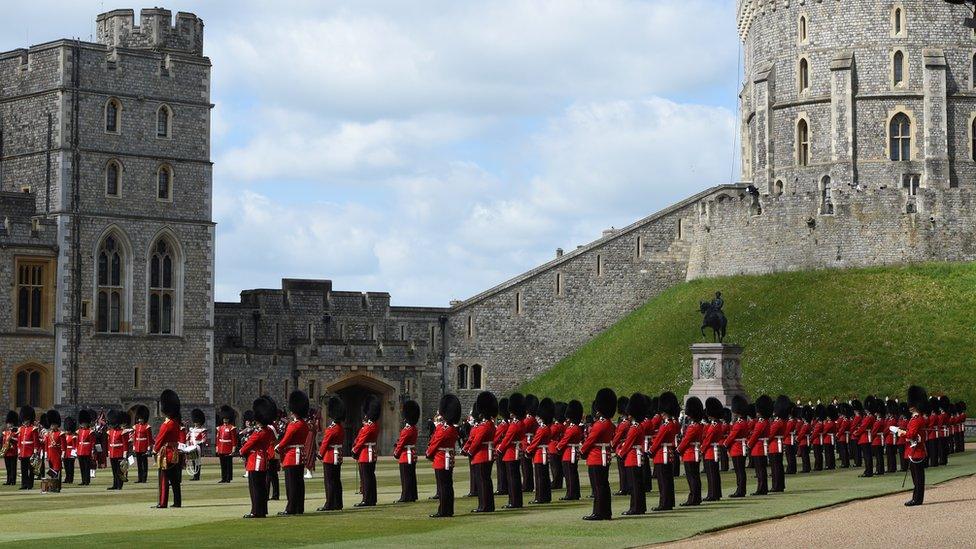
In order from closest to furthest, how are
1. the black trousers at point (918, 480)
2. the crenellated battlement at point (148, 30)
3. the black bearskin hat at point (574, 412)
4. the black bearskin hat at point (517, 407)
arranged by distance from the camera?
the black trousers at point (918, 480) < the black bearskin hat at point (517, 407) < the black bearskin hat at point (574, 412) < the crenellated battlement at point (148, 30)

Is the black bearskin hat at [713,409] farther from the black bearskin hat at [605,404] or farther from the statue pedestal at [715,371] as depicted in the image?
the statue pedestal at [715,371]

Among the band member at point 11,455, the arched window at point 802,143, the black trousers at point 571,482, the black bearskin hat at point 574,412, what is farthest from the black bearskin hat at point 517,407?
the arched window at point 802,143

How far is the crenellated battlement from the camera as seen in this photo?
6788 cm

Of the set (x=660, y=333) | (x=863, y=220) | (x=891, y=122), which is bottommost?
(x=660, y=333)

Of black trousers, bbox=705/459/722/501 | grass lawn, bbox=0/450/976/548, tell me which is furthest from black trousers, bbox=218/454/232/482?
black trousers, bbox=705/459/722/501

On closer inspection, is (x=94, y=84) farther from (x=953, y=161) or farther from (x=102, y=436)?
(x=953, y=161)

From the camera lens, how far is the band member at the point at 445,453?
1150 inches

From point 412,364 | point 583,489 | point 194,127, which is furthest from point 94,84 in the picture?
point 583,489

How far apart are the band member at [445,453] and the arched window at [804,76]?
5884 cm

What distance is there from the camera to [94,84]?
2532 inches

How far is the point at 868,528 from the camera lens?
26078 millimetres

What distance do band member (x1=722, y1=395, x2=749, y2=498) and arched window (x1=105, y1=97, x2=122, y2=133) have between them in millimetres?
34381

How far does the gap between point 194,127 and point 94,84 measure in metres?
4.16

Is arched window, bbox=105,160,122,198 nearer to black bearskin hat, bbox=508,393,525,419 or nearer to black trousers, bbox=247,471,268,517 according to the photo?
black bearskin hat, bbox=508,393,525,419
